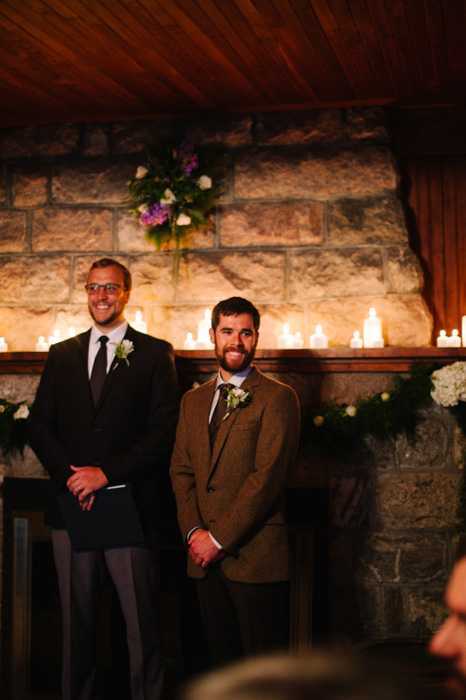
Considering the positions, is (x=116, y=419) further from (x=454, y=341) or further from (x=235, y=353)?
(x=454, y=341)

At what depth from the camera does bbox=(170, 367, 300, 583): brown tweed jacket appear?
7.30ft

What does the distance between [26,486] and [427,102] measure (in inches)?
117

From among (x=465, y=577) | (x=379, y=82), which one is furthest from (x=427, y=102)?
(x=465, y=577)

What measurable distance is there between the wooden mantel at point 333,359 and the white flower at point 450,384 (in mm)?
111

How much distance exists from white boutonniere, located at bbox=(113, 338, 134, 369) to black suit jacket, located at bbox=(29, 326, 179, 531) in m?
0.03

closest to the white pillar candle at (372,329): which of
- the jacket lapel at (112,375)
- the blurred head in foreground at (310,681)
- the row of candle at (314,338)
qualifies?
the row of candle at (314,338)

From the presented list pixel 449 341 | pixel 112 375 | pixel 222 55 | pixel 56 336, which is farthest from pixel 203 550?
pixel 222 55

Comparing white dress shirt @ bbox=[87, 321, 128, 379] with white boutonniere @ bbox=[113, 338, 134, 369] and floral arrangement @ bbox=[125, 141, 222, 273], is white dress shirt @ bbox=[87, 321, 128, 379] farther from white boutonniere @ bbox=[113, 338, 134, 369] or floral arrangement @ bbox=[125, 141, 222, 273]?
floral arrangement @ bbox=[125, 141, 222, 273]

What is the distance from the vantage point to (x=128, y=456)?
2.61 metres

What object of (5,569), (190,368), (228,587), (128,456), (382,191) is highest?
(382,191)

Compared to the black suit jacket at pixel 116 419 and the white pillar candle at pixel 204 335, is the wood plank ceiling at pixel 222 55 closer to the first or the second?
the white pillar candle at pixel 204 335

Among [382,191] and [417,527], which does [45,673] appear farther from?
[382,191]

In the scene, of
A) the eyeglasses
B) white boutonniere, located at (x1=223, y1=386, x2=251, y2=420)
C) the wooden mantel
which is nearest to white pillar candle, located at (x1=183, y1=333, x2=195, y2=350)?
the wooden mantel

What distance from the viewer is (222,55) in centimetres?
296
